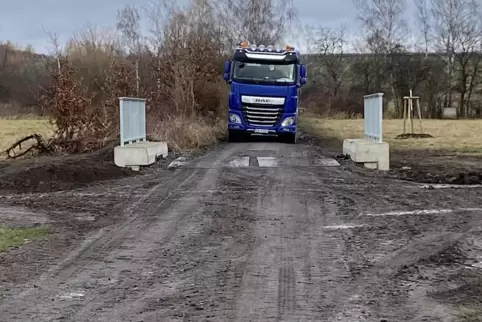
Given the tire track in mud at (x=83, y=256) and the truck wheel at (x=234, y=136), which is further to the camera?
the truck wheel at (x=234, y=136)

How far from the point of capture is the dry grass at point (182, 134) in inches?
898

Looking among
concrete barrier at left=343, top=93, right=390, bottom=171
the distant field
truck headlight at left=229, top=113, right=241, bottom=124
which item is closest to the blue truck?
truck headlight at left=229, top=113, right=241, bottom=124

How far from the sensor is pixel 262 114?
2703 cm

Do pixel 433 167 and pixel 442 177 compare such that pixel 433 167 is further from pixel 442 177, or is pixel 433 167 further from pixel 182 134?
→ pixel 182 134

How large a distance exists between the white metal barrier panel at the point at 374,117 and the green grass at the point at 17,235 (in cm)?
953

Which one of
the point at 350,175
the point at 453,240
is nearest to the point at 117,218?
the point at 453,240

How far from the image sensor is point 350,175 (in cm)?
1567

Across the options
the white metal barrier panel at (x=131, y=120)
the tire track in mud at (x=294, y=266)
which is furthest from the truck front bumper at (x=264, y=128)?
the tire track in mud at (x=294, y=266)

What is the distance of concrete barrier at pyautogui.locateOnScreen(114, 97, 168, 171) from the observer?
659 inches

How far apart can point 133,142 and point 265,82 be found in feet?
30.6

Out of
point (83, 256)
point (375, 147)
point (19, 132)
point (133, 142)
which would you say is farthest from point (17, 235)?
point (19, 132)

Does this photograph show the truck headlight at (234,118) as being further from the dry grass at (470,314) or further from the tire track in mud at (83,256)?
the dry grass at (470,314)

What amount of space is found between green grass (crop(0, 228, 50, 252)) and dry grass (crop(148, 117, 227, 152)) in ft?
40.9

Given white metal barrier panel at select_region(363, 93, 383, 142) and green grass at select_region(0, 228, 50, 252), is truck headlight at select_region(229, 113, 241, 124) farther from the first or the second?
green grass at select_region(0, 228, 50, 252)
